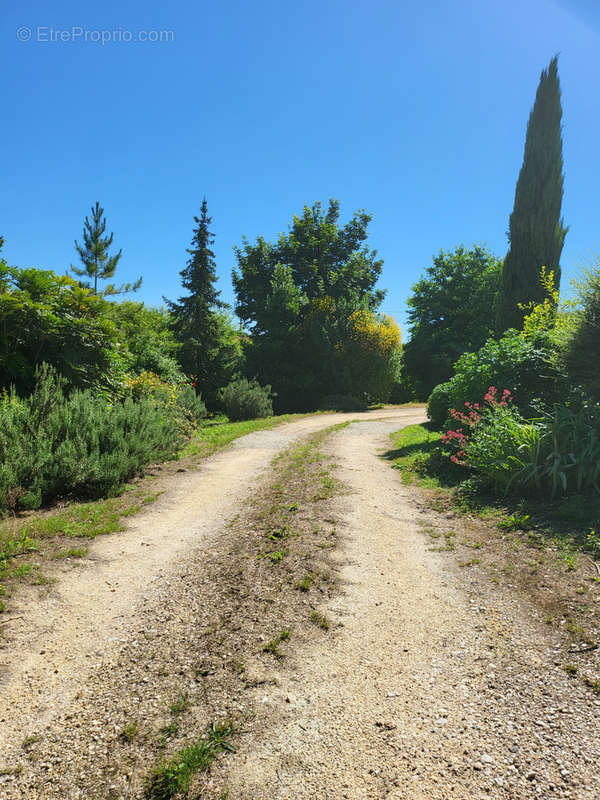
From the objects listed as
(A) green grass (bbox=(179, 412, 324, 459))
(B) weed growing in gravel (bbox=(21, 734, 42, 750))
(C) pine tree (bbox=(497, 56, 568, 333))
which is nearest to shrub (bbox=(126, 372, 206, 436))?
(A) green grass (bbox=(179, 412, 324, 459))

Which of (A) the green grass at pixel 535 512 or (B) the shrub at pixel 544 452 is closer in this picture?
(A) the green grass at pixel 535 512

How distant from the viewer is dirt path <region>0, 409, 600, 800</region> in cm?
187

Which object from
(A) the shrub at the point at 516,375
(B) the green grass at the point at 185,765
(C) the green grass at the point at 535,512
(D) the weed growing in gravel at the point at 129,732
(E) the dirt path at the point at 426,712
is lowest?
(E) the dirt path at the point at 426,712

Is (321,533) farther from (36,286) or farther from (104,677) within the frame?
(36,286)

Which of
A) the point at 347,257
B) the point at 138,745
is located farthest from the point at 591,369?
the point at 347,257

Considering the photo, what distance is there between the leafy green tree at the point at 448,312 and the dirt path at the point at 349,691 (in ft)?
75.9

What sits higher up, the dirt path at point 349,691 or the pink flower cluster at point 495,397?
the pink flower cluster at point 495,397

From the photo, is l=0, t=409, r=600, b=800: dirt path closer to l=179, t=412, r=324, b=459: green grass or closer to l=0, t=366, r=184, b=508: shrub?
l=0, t=366, r=184, b=508: shrub

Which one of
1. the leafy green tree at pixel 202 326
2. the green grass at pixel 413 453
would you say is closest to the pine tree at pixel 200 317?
the leafy green tree at pixel 202 326

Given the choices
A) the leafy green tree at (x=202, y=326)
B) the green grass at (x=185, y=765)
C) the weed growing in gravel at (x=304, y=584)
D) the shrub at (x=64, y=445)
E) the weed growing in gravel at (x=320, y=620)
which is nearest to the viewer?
the green grass at (x=185, y=765)

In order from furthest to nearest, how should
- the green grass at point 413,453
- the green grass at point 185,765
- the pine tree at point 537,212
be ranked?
the pine tree at point 537,212 < the green grass at point 413,453 < the green grass at point 185,765

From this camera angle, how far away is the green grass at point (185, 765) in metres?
1.80

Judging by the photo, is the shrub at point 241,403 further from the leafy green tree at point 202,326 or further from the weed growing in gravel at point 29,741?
the weed growing in gravel at point 29,741

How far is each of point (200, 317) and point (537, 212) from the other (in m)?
15.6
